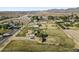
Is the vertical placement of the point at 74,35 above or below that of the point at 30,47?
above

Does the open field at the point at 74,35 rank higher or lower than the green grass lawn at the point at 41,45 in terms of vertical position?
higher

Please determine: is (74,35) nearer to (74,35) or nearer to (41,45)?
(74,35)

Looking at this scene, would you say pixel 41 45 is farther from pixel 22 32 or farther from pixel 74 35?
pixel 74 35

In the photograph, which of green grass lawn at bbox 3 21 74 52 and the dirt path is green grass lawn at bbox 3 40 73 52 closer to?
green grass lawn at bbox 3 21 74 52

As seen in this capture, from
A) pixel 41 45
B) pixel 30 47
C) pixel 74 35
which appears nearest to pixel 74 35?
pixel 74 35

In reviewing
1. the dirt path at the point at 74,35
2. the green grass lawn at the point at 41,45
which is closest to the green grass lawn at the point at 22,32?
the green grass lawn at the point at 41,45

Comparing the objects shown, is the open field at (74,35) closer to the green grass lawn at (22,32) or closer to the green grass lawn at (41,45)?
the green grass lawn at (41,45)

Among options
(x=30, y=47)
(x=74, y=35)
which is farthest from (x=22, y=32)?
(x=74, y=35)
